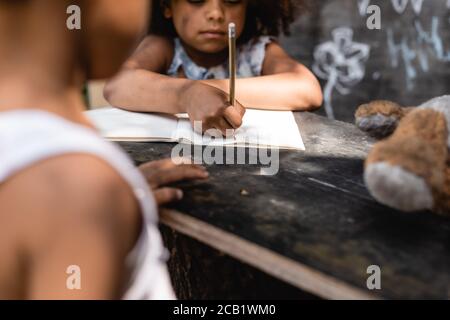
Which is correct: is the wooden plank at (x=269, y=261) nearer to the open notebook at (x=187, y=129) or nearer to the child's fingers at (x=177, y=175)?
the child's fingers at (x=177, y=175)

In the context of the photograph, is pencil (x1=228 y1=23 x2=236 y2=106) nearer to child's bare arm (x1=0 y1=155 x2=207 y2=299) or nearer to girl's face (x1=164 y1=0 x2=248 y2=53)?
girl's face (x1=164 y1=0 x2=248 y2=53)

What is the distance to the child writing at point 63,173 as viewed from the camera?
1.42 ft

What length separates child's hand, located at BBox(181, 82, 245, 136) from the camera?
1065 millimetres

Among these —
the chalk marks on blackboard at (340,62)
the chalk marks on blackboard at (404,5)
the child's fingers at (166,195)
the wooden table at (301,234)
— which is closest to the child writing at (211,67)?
the wooden table at (301,234)

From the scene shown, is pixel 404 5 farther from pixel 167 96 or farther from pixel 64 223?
pixel 64 223

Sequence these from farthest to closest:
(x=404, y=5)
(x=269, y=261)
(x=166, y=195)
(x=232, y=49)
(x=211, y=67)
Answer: (x=404, y=5), (x=211, y=67), (x=232, y=49), (x=166, y=195), (x=269, y=261)

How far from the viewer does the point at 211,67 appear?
1.79m

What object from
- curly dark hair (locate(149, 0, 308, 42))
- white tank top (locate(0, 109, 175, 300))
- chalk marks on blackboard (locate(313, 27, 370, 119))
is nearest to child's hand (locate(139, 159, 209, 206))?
white tank top (locate(0, 109, 175, 300))

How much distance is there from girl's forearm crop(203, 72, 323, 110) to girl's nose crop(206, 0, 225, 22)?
259 millimetres

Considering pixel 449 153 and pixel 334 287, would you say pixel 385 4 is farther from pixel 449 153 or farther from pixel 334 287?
pixel 334 287

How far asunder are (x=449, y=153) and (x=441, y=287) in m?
0.22

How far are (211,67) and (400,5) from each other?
1184 millimetres

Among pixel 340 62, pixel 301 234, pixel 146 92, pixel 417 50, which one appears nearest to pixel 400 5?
pixel 417 50
